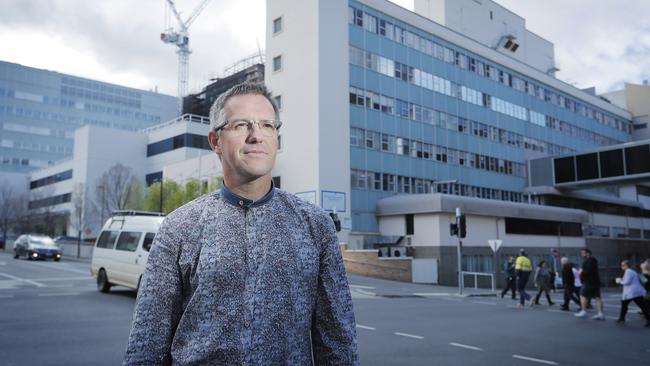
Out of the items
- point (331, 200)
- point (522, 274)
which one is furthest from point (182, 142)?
point (522, 274)

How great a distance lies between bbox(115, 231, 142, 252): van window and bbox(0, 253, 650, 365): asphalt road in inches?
59.0

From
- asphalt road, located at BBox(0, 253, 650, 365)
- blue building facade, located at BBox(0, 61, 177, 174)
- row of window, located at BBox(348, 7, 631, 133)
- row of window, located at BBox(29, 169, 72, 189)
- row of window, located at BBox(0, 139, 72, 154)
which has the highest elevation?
blue building facade, located at BBox(0, 61, 177, 174)

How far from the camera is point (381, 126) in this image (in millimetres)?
39781

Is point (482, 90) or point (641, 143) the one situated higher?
point (482, 90)

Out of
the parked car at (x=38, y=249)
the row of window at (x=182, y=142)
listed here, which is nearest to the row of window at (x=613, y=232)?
the row of window at (x=182, y=142)

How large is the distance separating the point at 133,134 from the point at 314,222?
66.7m

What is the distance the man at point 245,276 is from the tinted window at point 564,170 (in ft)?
170

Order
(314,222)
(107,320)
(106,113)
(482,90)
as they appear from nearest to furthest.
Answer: (314,222)
(107,320)
(482,90)
(106,113)

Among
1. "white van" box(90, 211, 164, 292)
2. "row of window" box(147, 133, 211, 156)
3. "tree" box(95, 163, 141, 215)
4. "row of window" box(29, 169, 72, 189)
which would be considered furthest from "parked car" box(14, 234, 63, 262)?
"row of window" box(29, 169, 72, 189)

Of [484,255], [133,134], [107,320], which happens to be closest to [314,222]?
[107,320]

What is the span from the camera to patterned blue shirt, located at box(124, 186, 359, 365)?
203 centimetres

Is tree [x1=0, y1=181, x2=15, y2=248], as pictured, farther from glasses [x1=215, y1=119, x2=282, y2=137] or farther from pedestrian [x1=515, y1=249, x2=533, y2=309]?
glasses [x1=215, y1=119, x2=282, y2=137]

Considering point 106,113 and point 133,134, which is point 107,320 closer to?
point 133,134

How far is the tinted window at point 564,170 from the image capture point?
48438mm
